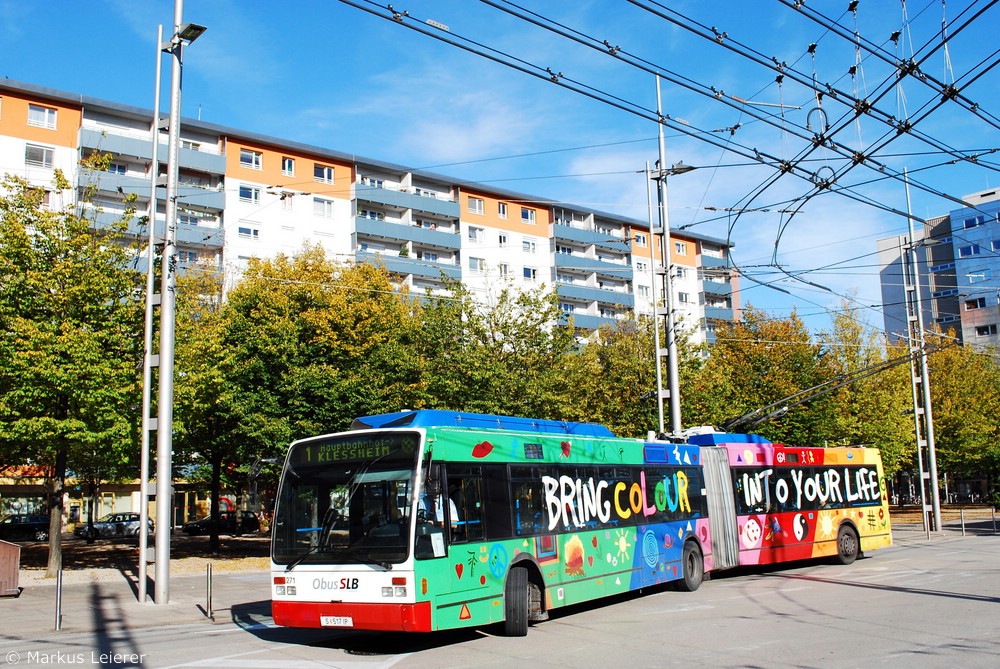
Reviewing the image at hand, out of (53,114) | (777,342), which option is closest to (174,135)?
(777,342)

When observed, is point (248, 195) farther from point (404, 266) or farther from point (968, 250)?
point (968, 250)

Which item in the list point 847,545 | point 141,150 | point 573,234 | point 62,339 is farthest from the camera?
point 573,234

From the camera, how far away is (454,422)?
12047 mm

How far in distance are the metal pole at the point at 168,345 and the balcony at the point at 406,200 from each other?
141 ft

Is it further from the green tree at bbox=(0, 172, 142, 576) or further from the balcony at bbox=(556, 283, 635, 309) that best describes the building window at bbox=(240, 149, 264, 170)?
the green tree at bbox=(0, 172, 142, 576)

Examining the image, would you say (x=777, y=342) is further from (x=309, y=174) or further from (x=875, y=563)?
(x=309, y=174)

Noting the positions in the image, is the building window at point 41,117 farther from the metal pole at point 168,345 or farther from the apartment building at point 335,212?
the metal pole at point 168,345

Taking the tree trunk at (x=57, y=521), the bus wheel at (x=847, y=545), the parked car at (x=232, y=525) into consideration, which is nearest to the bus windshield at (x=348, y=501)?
the tree trunk at (x=57, y=521)

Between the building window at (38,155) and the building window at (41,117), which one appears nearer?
the building window at (38,155)

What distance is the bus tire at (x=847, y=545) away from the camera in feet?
72.8

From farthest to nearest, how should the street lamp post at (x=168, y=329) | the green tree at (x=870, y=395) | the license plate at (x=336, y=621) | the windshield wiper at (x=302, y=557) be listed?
the green tree at (x=870, y=395), the street lamp post at (x=168, y=329), the windshield wiper at (x=302, y=557), the license plate at (x=336, y=621)

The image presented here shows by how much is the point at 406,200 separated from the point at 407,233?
8.07 ft

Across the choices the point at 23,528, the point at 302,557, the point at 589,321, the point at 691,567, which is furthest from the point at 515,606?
the point at 589,321

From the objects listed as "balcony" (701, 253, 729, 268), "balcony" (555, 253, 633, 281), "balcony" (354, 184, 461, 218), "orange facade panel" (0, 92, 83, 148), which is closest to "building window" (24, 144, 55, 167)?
"orange facade panel" (0, 92, 83, 148)
